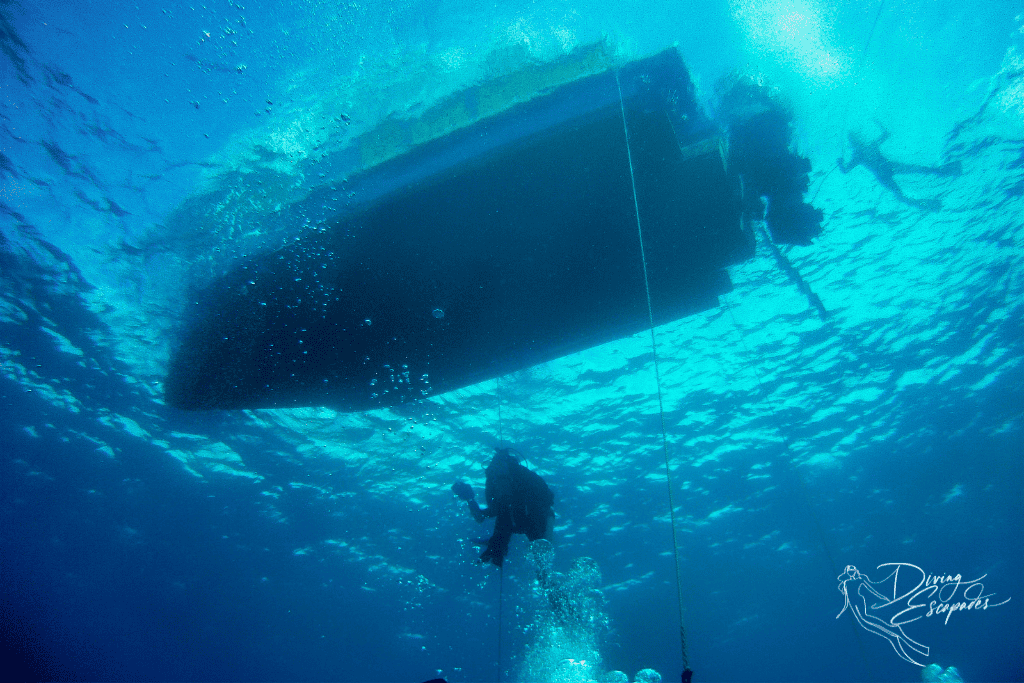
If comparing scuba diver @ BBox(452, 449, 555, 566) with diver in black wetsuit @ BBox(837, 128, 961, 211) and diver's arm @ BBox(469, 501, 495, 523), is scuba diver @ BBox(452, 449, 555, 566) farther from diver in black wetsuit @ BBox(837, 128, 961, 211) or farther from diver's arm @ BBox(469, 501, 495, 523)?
diver in black wetsuit @ BBox(837, 128, 961, 211)

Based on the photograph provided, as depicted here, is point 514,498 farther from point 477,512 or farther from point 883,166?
point 883,166

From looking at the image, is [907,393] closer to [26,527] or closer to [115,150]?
[115,150]

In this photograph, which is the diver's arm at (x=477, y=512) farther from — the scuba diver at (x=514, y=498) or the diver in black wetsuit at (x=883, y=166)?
the diver in black wetsuit at (x=883, y=166)

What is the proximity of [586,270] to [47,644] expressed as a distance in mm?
44117

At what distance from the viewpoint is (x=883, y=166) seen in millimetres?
8586

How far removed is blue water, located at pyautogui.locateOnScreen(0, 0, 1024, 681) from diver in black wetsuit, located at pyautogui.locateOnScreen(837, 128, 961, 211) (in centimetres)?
21

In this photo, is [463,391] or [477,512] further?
[463,391]

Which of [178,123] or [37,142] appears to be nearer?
[178,123]

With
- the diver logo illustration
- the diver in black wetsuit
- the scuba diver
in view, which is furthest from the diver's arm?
the diver logo illustration

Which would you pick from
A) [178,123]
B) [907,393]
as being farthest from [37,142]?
[907,393]

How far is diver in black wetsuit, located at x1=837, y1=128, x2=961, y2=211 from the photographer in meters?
7.99

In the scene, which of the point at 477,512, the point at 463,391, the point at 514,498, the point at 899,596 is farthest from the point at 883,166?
the point at 899,596

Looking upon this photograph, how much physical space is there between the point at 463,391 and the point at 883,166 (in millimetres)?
10874

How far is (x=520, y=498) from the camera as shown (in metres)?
8.66
